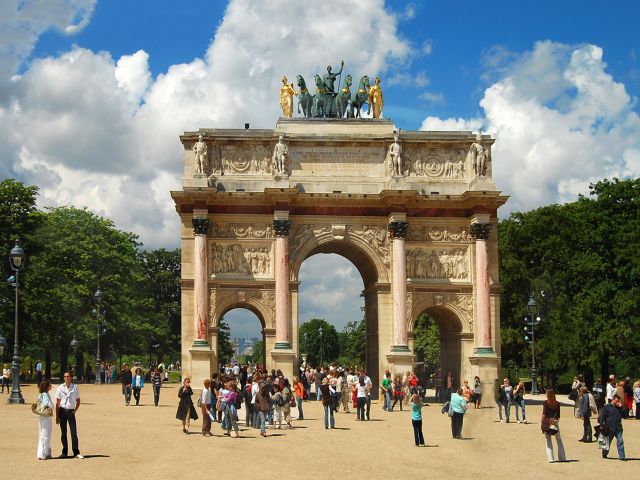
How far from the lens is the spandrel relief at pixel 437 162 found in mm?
46125

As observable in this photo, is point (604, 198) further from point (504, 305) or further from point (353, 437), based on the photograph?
point (353, 437)

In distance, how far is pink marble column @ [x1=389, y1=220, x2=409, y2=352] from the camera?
4422cm

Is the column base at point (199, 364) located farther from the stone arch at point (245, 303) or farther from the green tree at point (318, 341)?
the green tree at point (318, 341)

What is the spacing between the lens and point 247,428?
2914cm

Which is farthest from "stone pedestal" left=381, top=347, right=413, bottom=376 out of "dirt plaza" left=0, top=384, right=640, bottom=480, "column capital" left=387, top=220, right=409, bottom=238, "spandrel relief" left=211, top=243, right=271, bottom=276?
Answer: "dirt plaza" left=0, top=384, right=640, bottom=480

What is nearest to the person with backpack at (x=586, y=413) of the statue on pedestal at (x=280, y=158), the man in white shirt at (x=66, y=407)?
the man in white shirt at (x=66, y=407)

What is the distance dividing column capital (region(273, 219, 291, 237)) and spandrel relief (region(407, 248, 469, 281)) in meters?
6.03

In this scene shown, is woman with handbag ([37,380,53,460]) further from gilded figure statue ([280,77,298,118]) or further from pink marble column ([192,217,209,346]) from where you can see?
gilded figure statue ([280,77,298,118])

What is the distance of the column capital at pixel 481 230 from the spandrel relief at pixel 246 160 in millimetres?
10159

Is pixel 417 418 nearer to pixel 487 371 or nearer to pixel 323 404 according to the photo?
pixel 323 404

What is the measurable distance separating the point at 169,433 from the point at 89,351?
139ft

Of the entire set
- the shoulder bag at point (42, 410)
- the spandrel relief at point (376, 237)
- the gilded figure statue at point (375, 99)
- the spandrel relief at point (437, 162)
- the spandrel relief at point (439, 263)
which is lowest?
the shoulder bag at point (42, 410)

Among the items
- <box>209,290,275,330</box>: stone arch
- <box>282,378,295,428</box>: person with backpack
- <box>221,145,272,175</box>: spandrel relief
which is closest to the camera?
<box>282,378,295,428</box>: person with backpack

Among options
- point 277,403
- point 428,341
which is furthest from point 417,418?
point 428,341
